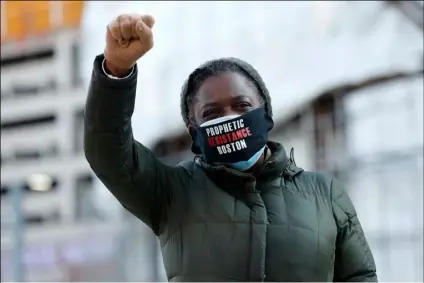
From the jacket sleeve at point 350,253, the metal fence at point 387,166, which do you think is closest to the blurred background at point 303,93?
the metal fence at point 387,166

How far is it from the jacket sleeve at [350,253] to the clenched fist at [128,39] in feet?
0.74

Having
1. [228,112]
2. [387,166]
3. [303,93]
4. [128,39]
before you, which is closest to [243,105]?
[228,112]

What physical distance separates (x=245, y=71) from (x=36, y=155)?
12.1 m

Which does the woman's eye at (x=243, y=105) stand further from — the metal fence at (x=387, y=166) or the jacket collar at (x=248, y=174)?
the metal fence at (x=387, y=166)

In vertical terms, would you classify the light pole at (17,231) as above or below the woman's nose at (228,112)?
below

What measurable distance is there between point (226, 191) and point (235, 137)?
46 millimetres

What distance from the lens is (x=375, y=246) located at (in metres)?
2.94

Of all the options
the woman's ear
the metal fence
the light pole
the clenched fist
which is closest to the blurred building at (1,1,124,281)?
the light pole

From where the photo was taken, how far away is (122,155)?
58 centimetres

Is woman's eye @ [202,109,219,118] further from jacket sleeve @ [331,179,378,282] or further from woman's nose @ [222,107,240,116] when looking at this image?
jacket sleeve @ [331,179,378,282]

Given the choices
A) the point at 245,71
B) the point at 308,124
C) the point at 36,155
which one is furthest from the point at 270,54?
the point at 36,155

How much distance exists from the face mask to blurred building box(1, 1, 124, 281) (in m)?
2.95

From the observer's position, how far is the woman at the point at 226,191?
581 millimetres

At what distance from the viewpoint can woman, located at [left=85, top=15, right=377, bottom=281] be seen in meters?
0.58
